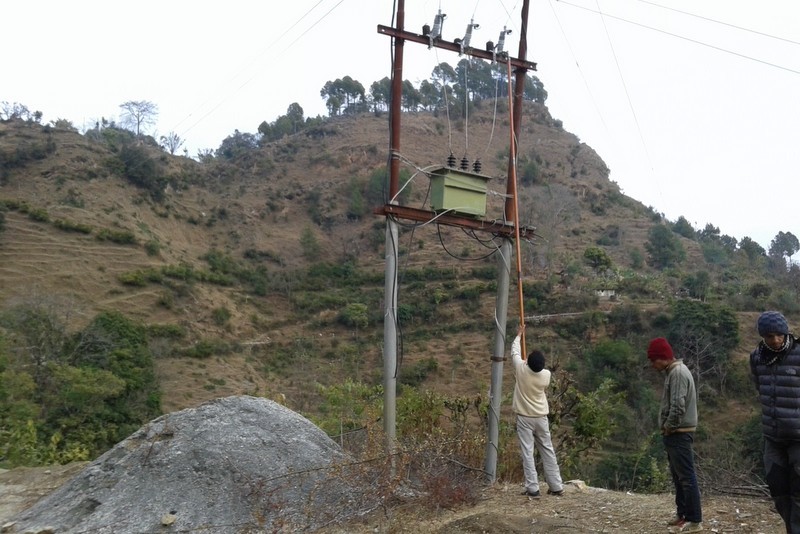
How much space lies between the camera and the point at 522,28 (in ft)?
25.9

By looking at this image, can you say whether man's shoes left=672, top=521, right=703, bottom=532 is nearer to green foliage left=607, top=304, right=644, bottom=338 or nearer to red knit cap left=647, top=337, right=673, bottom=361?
red knit cap left=647, top=337, right=673, bottom=361

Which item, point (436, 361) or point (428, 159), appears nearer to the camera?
point (436, 361)

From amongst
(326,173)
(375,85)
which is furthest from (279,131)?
(326,173)

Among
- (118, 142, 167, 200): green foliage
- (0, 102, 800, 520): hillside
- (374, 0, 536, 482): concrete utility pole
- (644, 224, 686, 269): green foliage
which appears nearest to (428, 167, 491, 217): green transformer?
(374, 0, 536, 482): concrete utility pole

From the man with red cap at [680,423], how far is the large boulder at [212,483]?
105 inches

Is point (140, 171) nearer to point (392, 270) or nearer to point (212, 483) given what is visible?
point (392, 270)

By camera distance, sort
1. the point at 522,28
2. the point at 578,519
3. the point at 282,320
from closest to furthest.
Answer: the point at 578,519
the point at 522,28
the point at 282,320

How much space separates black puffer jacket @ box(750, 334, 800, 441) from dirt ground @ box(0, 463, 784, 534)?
1.28 m

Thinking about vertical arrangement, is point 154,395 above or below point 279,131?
below

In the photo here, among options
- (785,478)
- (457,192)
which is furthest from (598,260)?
(785,478)

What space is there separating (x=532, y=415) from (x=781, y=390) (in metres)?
2.71

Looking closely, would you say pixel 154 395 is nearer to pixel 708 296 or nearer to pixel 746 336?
pixel 746 336

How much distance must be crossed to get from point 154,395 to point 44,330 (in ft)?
15.4

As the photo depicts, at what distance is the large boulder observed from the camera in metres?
5.80
